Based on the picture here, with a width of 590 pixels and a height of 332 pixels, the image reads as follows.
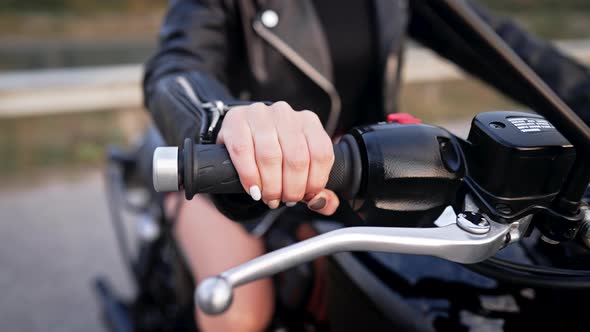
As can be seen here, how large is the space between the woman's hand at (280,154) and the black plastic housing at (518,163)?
7.1 inches

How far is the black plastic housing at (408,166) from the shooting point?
579 mm

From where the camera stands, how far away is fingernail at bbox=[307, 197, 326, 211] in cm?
61

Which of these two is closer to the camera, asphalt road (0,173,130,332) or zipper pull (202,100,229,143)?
zipper pull (202,100,229,143)

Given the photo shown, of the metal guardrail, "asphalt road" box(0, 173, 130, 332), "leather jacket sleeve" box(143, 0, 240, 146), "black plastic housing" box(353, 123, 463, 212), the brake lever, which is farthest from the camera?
the metal guardrail

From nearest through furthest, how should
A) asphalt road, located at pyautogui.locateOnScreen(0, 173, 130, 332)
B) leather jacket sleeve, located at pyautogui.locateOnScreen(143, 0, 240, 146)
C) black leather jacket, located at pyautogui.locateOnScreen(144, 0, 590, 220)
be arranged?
leather jacket sleeve, located at pyautogui.locateOnScreen(143, 0, 240, 146), black leather jacket, located at pyautogui.locateOnScreen(144, 0, 590, 220), asphalt road, located at pyautogui.locateOnScreen(0, 173, 130, 332)

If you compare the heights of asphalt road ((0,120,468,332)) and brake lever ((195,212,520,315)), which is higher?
brake lever ((195,212,520,315))

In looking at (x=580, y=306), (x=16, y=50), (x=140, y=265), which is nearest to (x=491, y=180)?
(x=580, y=306)

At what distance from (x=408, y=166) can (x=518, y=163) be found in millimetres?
117

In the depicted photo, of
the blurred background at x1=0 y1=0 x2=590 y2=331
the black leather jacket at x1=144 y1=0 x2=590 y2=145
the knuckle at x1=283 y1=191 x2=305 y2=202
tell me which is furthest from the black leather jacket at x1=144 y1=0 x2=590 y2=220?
the knuckle at x1=283 y1=191 x2=305 y2=202

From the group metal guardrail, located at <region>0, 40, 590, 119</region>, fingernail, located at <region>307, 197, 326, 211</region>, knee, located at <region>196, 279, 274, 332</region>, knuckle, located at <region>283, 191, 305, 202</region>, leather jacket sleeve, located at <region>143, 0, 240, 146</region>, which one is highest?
knuckle, located at <region>283, 191, 305, 202</region>

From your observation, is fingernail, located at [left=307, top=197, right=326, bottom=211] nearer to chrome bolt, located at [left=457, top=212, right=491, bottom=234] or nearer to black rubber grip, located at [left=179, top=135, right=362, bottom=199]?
black rubber grip, located at [left=179, top=135, right=362, bottom=199]

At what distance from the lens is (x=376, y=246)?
1.73 feet

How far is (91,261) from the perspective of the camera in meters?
2.37

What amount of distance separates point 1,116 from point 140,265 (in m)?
2.02
